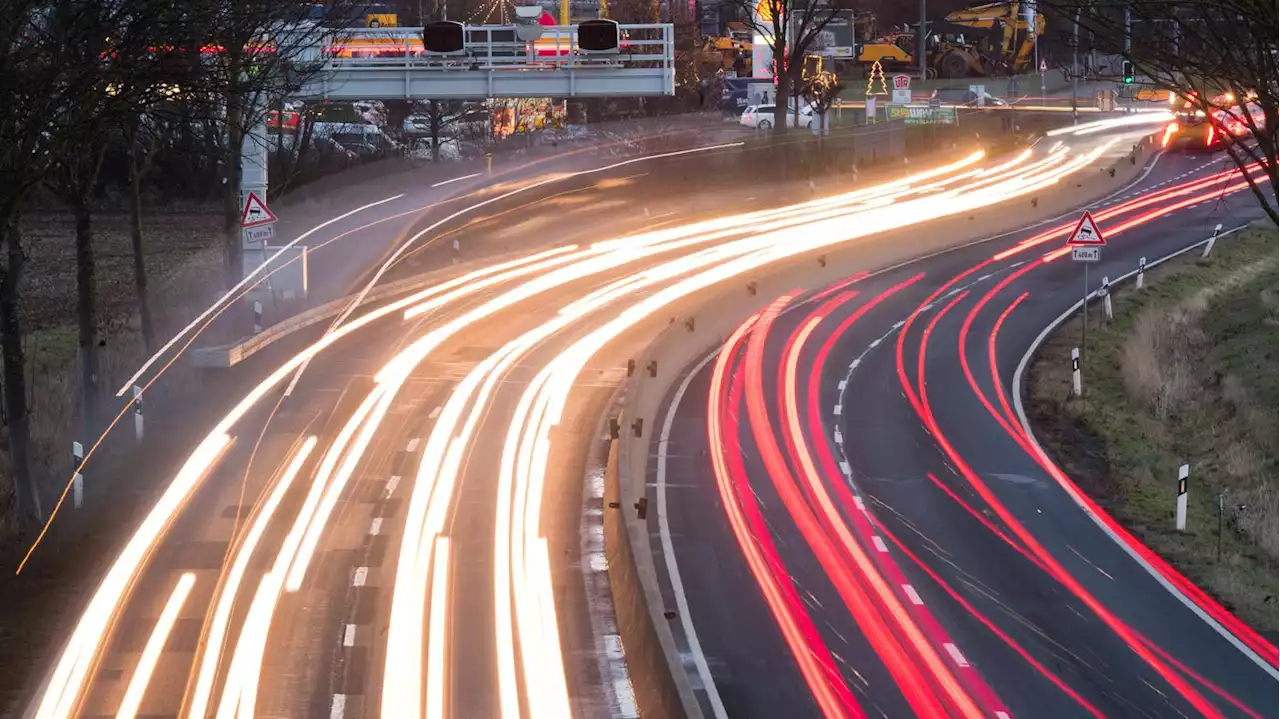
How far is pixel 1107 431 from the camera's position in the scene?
29.5 m

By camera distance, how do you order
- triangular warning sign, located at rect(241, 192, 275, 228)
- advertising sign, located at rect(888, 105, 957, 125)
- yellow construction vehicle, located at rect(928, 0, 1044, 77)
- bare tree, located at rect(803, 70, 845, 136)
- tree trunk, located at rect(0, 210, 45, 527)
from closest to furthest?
tree trunk, located at rect(0, 210, 45, 527), triangular warning sign, located at rect(241, 192, 275, 228), bare tree, located at rect(803, 70, 845, 136), advertising sign, located at rect(888, 105, 957, 125), yellow construction vehicle, located at rect(928, 0, 1044, 77)

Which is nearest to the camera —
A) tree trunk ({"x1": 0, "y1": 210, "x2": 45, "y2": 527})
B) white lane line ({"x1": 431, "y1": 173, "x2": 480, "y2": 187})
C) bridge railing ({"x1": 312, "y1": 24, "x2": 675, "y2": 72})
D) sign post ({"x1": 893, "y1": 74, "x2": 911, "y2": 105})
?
tree trunk ({"x1": 0, "y1": 210, "x2": 45, "y2": 527})

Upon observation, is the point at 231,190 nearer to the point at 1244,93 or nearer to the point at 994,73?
the point at 1244,93

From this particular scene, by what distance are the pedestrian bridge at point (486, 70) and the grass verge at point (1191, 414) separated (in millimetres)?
12843

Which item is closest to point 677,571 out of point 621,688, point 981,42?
point 621,688

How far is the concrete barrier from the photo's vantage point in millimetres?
15327

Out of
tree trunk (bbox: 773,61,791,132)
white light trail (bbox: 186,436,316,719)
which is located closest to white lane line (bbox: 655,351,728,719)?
white light trail (bbox: 186,436,316,719)

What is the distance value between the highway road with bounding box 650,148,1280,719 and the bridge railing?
8.87 metres

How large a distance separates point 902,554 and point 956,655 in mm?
3816

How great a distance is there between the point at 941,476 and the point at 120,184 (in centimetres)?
4164

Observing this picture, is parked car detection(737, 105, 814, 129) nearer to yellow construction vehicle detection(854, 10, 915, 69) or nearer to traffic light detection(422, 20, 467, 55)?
yellow construction vehicle detection(854, 10, 915, 69)

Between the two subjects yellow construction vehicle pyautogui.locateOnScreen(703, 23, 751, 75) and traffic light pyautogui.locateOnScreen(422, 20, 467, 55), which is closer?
traffic light pyautogui.locateOnScreen(422, 20, 467, 55)

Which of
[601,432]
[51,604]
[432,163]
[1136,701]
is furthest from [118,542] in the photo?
[432,163]

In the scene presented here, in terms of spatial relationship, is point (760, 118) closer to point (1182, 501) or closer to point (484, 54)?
point (484, 54)
